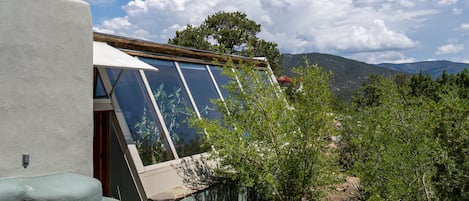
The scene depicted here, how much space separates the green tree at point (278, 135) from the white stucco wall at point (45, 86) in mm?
1892

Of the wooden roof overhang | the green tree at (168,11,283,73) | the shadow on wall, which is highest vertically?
the green tree at (168,11,283,73)

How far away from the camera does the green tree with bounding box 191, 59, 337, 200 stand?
19.8 ft

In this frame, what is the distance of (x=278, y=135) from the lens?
20.4ft

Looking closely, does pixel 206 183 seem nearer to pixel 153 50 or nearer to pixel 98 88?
pixel 98 88

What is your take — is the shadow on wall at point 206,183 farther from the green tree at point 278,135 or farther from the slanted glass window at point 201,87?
the slanted glass window at point 201,87

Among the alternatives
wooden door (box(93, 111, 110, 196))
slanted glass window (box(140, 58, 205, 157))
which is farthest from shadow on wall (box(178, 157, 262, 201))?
wooden door (box(93, 111, 110, 196))

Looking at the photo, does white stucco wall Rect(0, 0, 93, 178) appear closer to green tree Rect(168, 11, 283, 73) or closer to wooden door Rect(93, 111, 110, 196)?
wooden door Rect(93, 111, 110, 196)

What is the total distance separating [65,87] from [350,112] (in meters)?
5.62

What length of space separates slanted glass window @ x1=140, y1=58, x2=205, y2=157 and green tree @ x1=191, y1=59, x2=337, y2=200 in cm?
44

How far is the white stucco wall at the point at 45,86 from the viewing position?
382cm

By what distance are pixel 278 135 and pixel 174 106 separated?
1862 millimetres

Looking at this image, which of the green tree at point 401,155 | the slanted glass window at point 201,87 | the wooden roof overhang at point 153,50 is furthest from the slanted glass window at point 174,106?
the green tree at point 401,155

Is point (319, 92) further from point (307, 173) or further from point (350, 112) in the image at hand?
point (350, 112)

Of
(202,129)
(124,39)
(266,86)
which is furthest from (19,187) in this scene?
(266,86)
